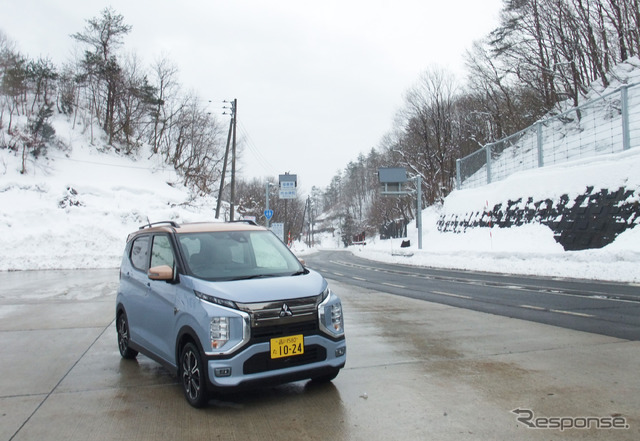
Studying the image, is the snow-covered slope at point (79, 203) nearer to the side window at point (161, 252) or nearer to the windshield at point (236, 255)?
the side window at point (161, 252)

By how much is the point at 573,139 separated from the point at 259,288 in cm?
2470

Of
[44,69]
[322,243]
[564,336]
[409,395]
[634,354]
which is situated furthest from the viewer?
[322,243]

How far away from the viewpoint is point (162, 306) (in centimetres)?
529

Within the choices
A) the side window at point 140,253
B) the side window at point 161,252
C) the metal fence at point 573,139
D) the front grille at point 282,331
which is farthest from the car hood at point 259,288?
the metal fence at point 573,139

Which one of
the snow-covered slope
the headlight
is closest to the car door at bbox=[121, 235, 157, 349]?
the headlight

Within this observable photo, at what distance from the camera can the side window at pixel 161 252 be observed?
18.1ft

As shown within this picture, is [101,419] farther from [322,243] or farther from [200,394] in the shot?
[322,243]

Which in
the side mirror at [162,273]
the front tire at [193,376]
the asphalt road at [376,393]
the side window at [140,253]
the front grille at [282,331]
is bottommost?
the asphalt road at [376,393]

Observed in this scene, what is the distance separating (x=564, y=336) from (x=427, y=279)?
10.6 m

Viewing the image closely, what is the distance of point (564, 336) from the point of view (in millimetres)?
7211

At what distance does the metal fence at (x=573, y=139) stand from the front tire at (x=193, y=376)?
A: 21.8 meters

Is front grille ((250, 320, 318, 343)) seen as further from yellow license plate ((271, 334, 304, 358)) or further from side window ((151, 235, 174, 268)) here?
side window ((151, 235, 174, 268))

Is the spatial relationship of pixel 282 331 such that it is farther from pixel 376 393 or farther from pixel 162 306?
pixel 162 306

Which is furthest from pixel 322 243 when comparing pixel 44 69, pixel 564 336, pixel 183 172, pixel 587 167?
pixel 564 336
